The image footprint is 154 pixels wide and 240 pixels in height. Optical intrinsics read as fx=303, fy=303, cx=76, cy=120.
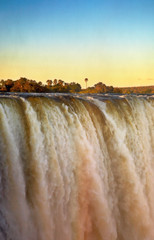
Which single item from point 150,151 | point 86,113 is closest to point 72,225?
point 86,113

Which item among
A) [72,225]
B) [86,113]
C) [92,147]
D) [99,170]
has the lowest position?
[72,225]

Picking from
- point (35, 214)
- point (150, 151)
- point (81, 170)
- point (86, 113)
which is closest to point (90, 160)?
point (81, 170)

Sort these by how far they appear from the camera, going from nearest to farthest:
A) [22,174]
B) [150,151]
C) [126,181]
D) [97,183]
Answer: [22,174] → [97,183] → [126,181] → [150,151]

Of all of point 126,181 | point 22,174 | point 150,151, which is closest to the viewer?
point 22,174

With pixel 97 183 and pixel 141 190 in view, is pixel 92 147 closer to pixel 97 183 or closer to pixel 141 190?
pixel 97 183

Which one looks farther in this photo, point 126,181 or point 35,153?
Result: point 126,181

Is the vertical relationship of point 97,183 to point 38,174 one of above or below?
below
